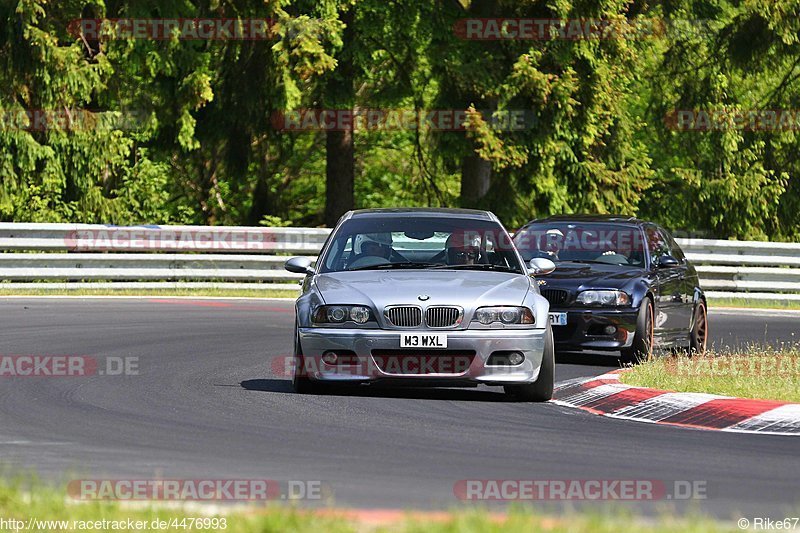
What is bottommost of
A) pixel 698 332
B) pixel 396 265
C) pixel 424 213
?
pixel 698 332

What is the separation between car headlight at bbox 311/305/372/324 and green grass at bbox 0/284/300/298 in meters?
13.1

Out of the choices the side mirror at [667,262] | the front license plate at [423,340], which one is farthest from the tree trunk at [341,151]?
the front license plate at [423,340]

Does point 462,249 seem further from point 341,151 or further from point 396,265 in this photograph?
point 341,151

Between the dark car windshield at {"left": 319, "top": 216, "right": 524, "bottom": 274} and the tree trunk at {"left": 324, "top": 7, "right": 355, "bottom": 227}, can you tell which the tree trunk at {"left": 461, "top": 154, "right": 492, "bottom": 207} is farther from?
the dark car windshield at {"left": 319, "top": 216, "right": 524, "bottom": 274}

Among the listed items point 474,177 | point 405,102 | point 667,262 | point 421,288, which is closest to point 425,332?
point 421,288

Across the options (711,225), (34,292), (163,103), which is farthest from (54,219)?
(711,225)

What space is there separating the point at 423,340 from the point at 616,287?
4750 mm

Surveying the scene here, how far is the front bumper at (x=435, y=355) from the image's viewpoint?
37.4ft

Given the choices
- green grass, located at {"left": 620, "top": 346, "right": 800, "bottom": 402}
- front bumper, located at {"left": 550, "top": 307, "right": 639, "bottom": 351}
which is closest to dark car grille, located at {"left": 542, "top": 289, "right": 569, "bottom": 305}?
front bumper, located at {"left": 550, "top": 307, "right": 639, "bottom": 351}

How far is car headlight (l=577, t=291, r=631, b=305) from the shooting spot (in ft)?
51.1

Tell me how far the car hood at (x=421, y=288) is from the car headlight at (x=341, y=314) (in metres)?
0.05

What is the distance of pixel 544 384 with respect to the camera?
11812mm

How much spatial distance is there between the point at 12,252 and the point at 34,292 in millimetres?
1744

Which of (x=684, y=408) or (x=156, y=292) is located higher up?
(x=684, y=408)
